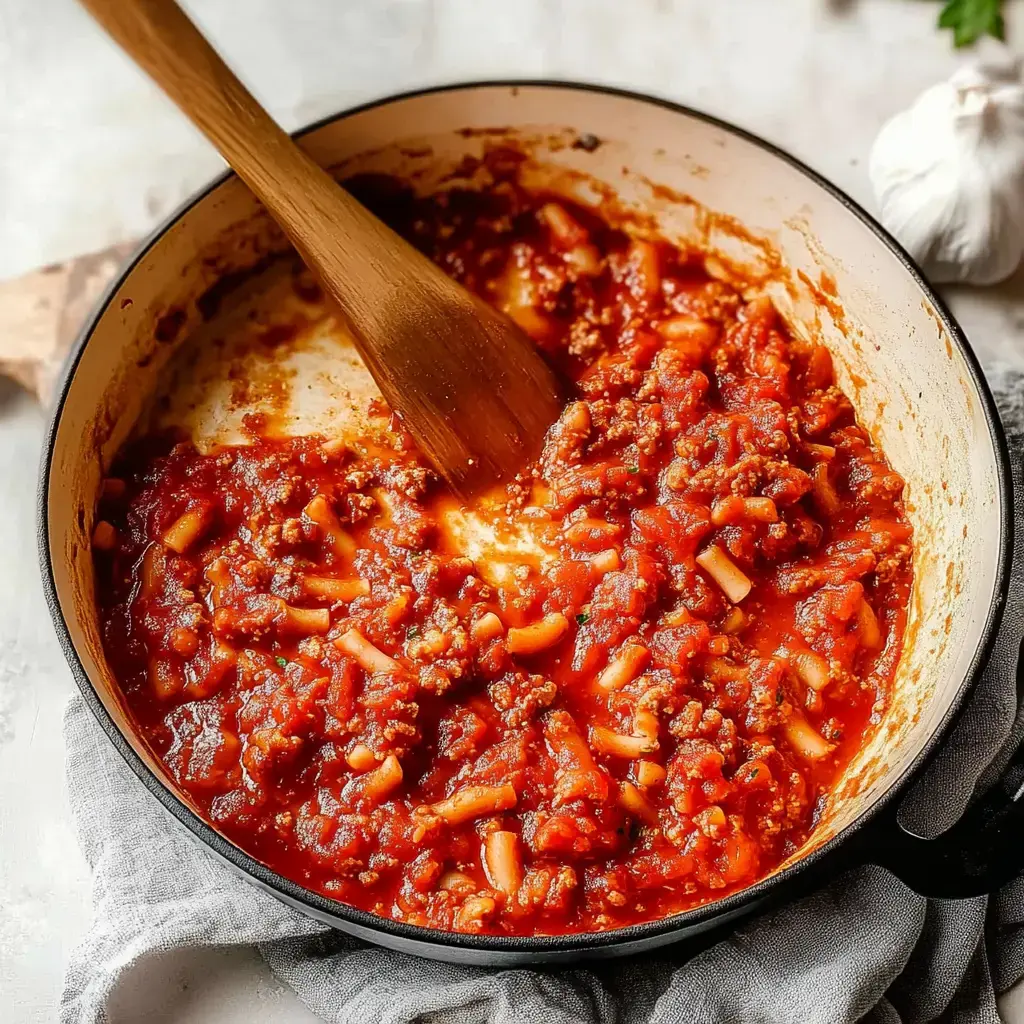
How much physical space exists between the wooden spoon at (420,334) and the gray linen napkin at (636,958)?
1.08 meters

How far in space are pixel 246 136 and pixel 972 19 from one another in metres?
2.24

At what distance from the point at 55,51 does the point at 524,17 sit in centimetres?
142

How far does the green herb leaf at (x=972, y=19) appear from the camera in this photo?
3537 mm

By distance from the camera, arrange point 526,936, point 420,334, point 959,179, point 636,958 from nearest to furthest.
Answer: point 526,936 → point 636,958 → point 420,334 → point 959,179

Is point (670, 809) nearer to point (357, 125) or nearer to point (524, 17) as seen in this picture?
point (357, 125)

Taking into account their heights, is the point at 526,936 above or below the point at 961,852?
above

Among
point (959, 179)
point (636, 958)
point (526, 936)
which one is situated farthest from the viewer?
point (959, 179)

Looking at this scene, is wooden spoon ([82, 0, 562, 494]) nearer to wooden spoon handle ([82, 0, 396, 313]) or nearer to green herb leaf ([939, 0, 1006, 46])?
wooden spoon handle ([82, 0, 396, 313])

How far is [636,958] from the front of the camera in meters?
2.61

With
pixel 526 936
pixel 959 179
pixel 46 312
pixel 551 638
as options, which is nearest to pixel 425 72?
pixel 46 312

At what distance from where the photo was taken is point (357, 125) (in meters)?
3.06

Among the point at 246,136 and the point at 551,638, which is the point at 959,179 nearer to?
the point at 551,638

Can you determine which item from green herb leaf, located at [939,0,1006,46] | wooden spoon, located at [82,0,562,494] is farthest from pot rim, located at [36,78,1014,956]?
green herb leaf, located at [939,0,1006,46]

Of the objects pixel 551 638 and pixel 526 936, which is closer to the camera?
pixel 526 936
